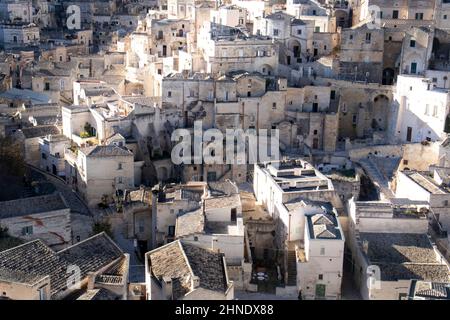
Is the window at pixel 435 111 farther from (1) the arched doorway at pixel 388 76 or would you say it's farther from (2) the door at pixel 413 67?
(1) the arched doorway at pixel 388 76

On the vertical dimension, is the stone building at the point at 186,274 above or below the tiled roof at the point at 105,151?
below

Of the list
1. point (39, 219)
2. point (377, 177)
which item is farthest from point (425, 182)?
point (39, 219)

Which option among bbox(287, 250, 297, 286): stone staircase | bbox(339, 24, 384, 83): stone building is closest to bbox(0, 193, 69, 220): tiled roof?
bbox(287, 250, 297, 286): stone staircase

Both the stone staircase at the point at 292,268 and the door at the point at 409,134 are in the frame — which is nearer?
the stone staircase at the point at 292,268

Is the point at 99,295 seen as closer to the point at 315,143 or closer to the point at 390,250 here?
the point at 390,250

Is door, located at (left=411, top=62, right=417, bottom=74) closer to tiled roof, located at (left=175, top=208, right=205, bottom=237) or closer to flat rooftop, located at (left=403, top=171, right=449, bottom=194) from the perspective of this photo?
flat rooftop, located at (left=403, top=171, right=449, bottom=194)

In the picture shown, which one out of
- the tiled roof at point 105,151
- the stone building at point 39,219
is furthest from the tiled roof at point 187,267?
the tiled roof at point 105,151
